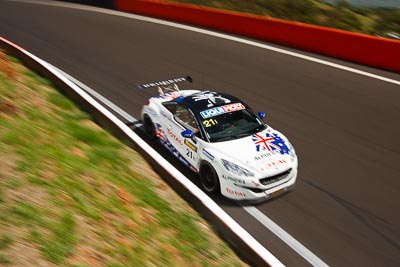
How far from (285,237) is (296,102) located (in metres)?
5.97

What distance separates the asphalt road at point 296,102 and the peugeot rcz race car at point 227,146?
0.41 meters

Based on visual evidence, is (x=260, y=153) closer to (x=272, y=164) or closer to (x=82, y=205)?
(x=272, y=164)

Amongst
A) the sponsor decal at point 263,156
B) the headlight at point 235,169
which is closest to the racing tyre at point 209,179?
the headlight at point 235,169

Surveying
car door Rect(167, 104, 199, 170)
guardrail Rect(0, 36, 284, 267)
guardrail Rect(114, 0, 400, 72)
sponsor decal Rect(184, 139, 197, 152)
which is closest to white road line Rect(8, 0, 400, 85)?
guardrail Rect(114, 0, 400, 72)

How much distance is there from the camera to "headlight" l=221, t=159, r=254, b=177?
7.20 metres

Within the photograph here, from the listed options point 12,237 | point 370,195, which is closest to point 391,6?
point 370,195

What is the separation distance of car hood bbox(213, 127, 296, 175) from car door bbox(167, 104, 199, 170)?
58 cm

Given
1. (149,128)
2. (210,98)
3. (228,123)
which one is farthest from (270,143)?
(149,128)

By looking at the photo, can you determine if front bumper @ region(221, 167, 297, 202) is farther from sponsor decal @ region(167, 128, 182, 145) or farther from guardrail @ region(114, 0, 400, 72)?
guardrail @ region(114, 0, 400, 72)

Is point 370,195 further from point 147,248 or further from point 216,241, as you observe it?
point 147,248

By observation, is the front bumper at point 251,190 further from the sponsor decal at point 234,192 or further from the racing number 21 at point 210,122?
the racing number 21 at point 210,122

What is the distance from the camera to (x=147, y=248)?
5020mm

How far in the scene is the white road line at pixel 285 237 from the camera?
628 centimetres

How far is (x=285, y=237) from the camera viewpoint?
6.74m
